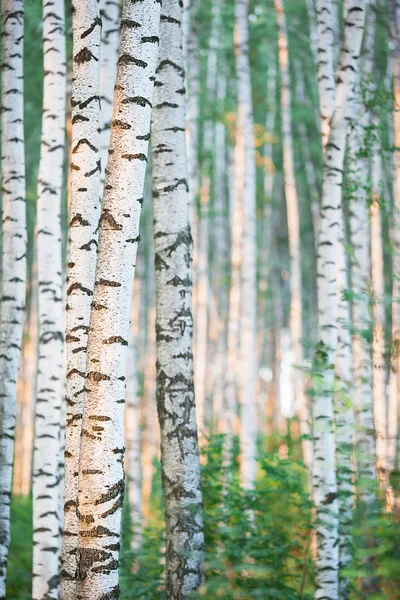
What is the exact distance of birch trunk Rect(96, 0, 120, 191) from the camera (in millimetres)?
5316

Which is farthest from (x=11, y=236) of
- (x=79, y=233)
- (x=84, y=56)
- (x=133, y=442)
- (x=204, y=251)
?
(x=204, y=251)

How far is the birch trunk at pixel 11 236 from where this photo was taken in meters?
5.09

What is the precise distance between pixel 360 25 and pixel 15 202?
3.24 meters

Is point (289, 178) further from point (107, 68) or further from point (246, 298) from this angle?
point (107, 68)

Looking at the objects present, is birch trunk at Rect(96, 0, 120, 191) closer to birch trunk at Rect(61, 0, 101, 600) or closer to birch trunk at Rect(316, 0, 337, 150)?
birch trunk at Rect(61, 0, 101, 600)

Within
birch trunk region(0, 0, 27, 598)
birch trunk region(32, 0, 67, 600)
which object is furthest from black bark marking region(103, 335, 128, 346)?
birch trunk region(0, 0, 27, 598)

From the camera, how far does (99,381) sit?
314cm

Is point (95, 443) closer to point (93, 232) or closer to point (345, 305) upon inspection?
point (93, 232)

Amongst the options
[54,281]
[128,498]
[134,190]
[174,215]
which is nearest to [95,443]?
[134,190]

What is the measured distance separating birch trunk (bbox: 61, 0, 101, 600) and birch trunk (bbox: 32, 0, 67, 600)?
1.26 metres

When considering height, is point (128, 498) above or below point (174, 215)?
below

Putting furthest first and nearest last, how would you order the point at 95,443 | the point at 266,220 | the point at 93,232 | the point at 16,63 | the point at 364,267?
the point at 266,220 → the point at 364,267 → the point at 16,63 → the point at 93,232 → the point at 95,443

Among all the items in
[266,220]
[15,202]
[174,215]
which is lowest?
[174,215]

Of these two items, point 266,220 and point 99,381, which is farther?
point 266,220
